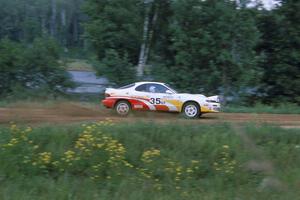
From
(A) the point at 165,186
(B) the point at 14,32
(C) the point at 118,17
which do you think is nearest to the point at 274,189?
(A) the point at 165,186

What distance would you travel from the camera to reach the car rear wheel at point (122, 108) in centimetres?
2041

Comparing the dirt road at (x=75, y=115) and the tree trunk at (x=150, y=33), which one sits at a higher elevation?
the tree trunk at (x=150, y=33)

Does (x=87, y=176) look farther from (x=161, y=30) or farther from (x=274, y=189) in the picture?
(x=161, y=30)

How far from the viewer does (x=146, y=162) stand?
447 inches

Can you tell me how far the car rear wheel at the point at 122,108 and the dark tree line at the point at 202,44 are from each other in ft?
35.4

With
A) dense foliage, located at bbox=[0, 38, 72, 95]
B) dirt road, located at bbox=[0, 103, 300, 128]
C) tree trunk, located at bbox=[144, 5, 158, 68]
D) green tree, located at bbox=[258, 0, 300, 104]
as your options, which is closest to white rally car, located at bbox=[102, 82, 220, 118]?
dirt road, located at bbox=[0, 103, 300, 128]

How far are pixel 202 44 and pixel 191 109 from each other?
431 inches

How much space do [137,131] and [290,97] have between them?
21516 mm

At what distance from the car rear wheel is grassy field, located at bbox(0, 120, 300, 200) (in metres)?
6.55

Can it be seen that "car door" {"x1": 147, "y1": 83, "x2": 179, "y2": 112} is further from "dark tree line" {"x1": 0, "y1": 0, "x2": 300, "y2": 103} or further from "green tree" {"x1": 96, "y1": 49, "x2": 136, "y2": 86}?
"green tree" {"x1": 96, "y1": 49, "x2": 136, "y2": 86}

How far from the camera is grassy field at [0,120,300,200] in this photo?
31.1ft

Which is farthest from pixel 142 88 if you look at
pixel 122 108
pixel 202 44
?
pixel 202 44

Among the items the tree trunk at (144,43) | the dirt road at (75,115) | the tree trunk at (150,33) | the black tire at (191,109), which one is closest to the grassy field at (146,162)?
the dirt road at (75,115)

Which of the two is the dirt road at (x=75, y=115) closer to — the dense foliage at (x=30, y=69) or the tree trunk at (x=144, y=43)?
the dense foliage at (x=30, y=69)
